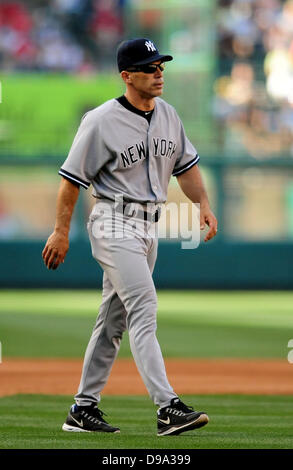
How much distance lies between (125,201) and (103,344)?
2.17 feet

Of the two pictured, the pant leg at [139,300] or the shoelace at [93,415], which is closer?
the pant leg at [139,300]

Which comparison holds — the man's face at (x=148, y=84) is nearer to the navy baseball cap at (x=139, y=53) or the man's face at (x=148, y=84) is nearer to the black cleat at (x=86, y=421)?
the navy baseball cap at (x=139, y=53)

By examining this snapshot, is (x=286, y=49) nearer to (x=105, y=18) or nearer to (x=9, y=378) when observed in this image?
(x=105, y=18)

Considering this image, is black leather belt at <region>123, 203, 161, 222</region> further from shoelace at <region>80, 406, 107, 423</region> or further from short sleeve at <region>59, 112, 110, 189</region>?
shoelace at <region>80, 406, 107, 423</region>

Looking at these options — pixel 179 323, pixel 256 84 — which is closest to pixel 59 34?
pixel 256 84

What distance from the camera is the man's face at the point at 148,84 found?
4.59m

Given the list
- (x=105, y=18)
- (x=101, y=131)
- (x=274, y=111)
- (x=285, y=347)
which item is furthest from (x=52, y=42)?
(x=101, y=131)

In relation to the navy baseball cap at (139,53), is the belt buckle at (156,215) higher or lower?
lower

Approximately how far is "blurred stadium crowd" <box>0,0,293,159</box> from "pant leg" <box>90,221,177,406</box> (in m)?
14.9

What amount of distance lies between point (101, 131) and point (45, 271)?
14.2 m

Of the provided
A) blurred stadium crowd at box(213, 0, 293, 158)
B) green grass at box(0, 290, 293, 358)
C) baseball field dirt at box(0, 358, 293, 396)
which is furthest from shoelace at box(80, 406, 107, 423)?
blurred stadium crowd at box(213, 0, 293, 158)

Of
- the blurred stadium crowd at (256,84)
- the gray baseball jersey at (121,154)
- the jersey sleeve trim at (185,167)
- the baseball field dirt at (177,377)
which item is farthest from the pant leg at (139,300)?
the blurred stadium crowd at (256,84)

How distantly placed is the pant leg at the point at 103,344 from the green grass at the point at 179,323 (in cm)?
509

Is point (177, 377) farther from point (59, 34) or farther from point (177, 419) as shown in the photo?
point (59, 34)
